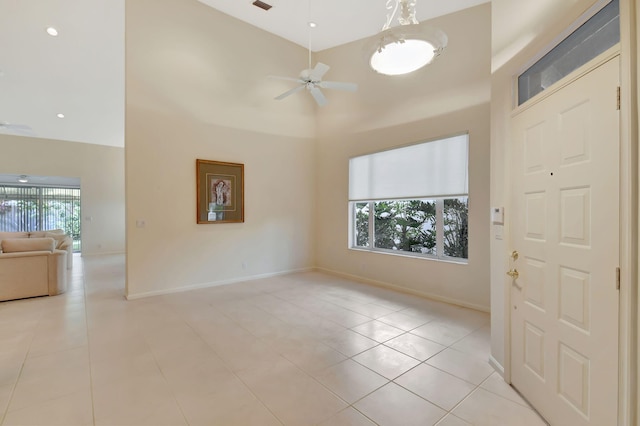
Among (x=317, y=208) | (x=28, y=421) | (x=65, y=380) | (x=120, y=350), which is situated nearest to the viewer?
(x=28, y=421)

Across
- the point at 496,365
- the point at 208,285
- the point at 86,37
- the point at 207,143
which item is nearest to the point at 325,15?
the point at 207,143

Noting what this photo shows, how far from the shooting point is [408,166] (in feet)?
16.2

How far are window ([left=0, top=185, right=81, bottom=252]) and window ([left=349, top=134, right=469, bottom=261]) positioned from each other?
390 inches

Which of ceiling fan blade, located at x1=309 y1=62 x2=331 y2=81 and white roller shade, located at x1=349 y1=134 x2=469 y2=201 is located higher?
ceiling fan blade, located at x1=309 y1=62 x2=331 y2=81

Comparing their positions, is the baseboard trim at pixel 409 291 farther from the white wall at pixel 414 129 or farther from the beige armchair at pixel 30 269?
the beige armchair at pixel 30 269

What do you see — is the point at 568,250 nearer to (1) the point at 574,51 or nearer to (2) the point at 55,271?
(1) the point at 574,51

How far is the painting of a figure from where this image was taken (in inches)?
209

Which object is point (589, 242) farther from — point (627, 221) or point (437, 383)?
point (437, 383)

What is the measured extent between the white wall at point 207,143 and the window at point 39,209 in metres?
7.64

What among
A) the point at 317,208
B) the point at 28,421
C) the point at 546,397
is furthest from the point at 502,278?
the point at 317,208

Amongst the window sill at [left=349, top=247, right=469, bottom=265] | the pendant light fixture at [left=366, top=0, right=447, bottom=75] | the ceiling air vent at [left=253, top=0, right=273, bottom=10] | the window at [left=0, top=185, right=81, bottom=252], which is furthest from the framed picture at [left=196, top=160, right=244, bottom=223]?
the window at [left=0, top=185, right=81, bottom=252]

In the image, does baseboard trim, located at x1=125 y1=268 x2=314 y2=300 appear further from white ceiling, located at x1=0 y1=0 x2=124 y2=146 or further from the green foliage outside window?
white ceiling, located at x1=0 y1=0 x2=124 y2=146

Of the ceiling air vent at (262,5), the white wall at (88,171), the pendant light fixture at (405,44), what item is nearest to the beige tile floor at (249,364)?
the pendant light fixture at (405,44)

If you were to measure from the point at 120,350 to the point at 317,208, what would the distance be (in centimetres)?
454
